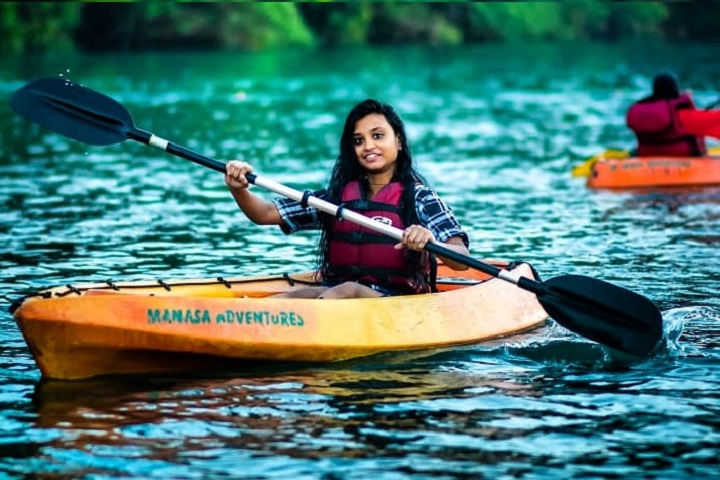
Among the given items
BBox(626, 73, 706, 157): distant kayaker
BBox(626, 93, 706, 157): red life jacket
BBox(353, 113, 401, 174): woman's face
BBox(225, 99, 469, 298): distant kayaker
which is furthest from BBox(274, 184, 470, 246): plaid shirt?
BBox(626, 93, 706, 157): red life jacket

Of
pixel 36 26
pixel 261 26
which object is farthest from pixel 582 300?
pixel 261 26

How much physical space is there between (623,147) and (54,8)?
81.9 feet

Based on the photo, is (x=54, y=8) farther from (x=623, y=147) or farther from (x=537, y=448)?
(x=537, y=448)

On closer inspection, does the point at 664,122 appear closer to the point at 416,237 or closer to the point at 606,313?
the point at 606,313

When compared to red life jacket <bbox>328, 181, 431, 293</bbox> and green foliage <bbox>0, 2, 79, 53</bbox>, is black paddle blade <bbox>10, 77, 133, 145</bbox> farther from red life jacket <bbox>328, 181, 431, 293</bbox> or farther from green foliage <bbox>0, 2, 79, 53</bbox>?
green foliage <bbox>0, 2, 79, 53</bbox>

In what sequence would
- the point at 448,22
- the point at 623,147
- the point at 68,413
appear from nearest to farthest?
the point at 68,413 < the point at 623,147 < the point at 448,22

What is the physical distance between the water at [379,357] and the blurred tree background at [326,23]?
17.1 meters

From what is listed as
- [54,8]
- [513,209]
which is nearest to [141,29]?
[54,8]

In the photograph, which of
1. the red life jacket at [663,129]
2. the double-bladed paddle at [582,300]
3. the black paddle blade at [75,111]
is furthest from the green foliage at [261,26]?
the double-bladed paddle at [582,300]

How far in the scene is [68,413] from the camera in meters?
6.16

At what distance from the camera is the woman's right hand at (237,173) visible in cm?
709

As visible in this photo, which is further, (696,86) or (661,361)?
(696,86)

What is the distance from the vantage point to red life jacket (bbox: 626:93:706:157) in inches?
528

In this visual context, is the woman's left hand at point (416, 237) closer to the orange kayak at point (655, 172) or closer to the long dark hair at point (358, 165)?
the long dark hair at point (358, 165)
